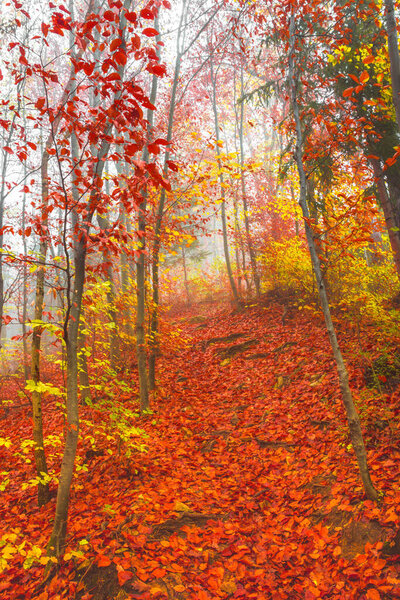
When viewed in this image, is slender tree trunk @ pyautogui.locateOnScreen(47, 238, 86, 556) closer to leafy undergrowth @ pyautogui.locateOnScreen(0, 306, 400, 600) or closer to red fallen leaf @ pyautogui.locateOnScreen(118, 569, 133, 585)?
leafy undergrowth @ pyautogui.locateOnScreen(0, 306, 400, 600)

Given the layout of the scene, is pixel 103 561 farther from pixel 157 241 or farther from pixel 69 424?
pixel 157 241

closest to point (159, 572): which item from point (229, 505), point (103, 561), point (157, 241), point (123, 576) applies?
point (123, 576)

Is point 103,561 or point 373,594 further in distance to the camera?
point 103,561

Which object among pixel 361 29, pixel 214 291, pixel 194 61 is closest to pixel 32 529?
pixel 361 29

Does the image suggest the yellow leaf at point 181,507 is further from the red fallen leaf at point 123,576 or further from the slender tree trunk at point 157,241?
the slender tree trunk at point 157,241

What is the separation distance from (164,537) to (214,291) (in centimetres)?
1483

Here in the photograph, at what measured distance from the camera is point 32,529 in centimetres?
368

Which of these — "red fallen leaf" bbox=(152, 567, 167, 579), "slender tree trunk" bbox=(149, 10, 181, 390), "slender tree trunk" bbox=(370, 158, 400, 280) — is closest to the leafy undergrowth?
"red fallen leaf" bbox=(152, 567, 167, 579)

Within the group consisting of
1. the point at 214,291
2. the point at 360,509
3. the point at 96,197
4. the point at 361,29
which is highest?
the point at 361,29

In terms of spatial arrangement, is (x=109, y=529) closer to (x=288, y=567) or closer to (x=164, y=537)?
(x=164, y=537)

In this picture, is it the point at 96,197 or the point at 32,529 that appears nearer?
the point at 96,197

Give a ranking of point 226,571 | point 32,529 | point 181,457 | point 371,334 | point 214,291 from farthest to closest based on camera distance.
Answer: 1. point 214,291
2. point 371,334
3. point 181,457
4. point 32,529
5. point 226,571

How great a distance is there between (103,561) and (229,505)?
160 centimetres

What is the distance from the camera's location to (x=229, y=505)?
408cm
